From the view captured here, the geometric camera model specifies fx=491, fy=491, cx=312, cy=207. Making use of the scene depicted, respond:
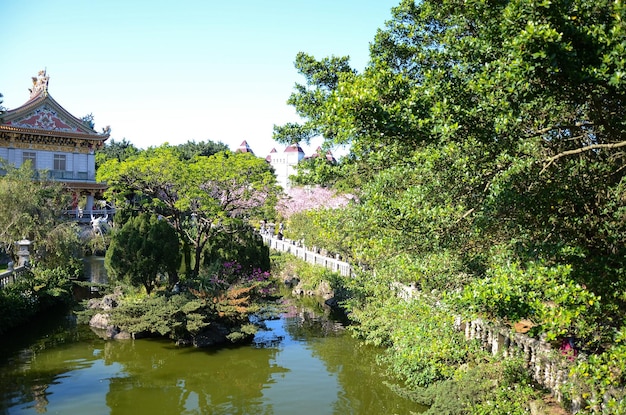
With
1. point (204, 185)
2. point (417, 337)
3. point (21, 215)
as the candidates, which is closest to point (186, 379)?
point (417, 337)

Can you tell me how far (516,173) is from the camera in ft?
16.0

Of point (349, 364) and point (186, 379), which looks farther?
point (349, 364)

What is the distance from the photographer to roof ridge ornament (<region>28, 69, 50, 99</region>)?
2771cm

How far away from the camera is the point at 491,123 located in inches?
205

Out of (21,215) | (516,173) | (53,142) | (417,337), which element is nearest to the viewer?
(516,173)

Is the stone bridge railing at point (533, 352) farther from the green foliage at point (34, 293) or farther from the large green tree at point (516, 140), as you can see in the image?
the green foliage at point (34, 293)

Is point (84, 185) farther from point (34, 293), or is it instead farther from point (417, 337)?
point (417, 337)

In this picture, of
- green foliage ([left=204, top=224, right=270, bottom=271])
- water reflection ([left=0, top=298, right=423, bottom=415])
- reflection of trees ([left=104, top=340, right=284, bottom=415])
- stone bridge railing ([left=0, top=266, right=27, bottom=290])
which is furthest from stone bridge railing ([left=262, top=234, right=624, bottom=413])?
stone bridge railing ([left=0, top=266, right=27, bottom=290])

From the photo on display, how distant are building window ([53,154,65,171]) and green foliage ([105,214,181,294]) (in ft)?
59.5

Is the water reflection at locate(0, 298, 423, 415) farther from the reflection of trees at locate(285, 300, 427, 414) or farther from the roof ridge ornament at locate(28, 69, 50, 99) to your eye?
the roof ridge ornament at locate(28, 69, 50, 99)

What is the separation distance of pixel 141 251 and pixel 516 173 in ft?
33.0

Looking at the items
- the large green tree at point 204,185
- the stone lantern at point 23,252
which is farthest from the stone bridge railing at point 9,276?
the large green tree at point 204,185

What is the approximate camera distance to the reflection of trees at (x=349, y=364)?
8.33 metres

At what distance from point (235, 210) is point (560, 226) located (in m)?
10.2
